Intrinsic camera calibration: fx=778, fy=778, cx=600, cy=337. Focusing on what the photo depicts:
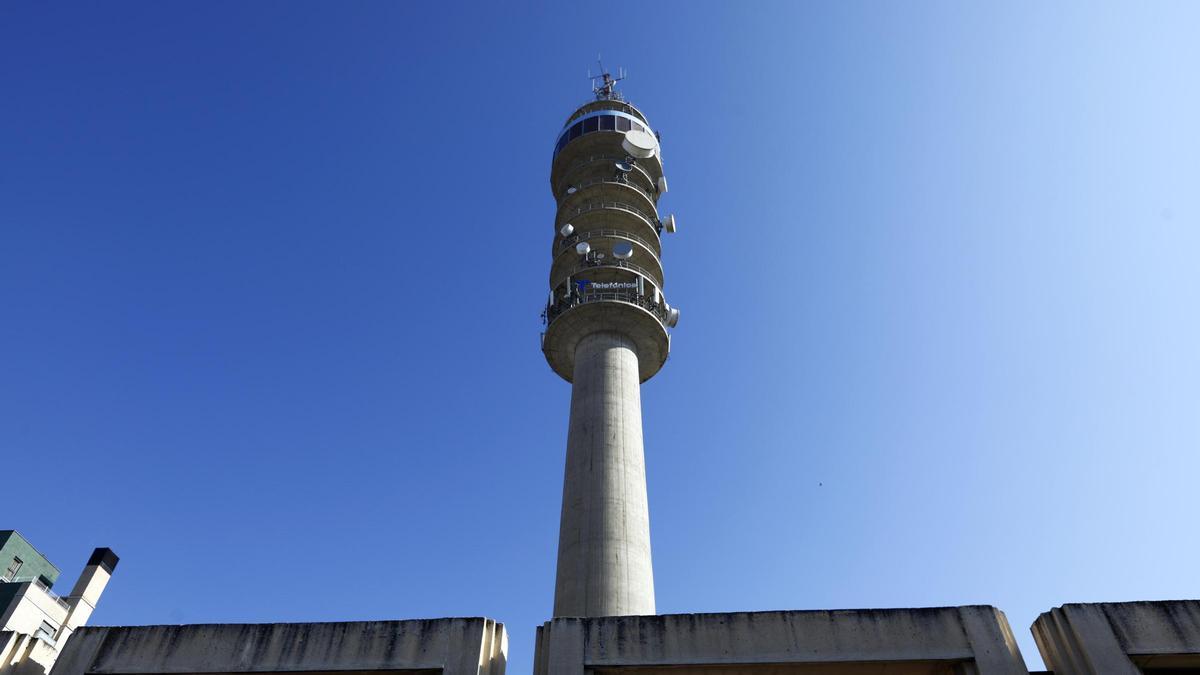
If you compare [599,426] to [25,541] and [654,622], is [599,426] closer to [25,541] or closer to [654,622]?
[654,622]

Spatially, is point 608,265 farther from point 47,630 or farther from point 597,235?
point 47,630

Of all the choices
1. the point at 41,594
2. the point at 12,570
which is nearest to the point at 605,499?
the point at 41,594

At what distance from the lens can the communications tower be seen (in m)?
21.3

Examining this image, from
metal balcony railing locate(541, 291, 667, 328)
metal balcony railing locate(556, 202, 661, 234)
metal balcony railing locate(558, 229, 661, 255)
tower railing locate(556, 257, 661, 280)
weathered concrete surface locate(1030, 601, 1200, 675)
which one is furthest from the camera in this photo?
metal balcony railing locate(556, 202, 661, 234)

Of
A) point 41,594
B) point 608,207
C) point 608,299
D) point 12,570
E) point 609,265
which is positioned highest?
point 608,207

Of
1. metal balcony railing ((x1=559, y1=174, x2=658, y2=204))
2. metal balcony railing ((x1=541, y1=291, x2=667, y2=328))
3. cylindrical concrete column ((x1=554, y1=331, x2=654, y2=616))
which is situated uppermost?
metal balcony railing ((x1=559, y1=174, x2=658, y2=204))

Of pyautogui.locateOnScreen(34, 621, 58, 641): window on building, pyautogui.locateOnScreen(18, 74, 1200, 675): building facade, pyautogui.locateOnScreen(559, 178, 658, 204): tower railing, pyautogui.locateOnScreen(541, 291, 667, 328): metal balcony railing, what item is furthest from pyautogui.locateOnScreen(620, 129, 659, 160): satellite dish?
pyautogui.locateOnScreen(34, 621, 58, 641): window on building

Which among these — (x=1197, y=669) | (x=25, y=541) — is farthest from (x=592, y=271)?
(x=25, y=541)

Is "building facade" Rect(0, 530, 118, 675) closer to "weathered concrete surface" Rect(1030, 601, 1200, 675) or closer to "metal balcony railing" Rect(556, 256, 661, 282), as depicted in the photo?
"metal balcony railing" Rect(556, 256, 661, 282)

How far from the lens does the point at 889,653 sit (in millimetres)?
12953

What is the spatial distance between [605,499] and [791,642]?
970cm

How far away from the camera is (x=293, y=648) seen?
13.4m

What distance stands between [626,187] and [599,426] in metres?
12.3

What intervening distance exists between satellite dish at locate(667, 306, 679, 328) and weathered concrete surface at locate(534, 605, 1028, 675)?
17577 mm
